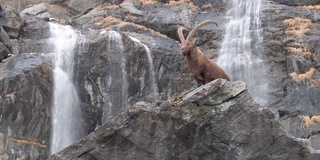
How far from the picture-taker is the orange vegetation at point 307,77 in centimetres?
2181

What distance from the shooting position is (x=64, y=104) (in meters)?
21.1

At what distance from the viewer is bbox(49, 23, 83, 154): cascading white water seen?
66.8ft

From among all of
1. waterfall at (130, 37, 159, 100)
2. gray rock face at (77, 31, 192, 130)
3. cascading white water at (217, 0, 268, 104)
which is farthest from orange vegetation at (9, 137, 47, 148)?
cascading white water at (217, 0, 268, 104)

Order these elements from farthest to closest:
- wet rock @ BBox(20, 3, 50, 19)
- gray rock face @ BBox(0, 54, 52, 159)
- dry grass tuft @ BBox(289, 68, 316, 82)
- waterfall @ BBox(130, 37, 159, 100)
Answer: wet rock @ BBox(20, 3, 50, 19) → waterfall @ BBox(130, 37, 159, 100) → dry grass tuft @ BBox(289, 68, 316, 82) → gray rock face @ BBox(0, 54, 52, 159)

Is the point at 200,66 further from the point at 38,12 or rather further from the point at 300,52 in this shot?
the point at 38,12

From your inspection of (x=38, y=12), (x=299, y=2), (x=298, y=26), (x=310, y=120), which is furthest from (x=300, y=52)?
(x=38, y=12)

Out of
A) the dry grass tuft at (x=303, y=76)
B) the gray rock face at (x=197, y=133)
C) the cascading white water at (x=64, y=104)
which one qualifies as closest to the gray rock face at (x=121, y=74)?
the cascading white water at (x=64, y=104)

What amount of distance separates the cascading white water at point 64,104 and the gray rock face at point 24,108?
1.11 feet

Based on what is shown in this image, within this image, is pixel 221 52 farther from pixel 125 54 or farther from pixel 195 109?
pixel 195 109

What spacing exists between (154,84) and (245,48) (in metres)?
5.28

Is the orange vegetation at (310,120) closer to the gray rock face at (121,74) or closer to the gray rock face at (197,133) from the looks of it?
the gray rock face at (121,74)

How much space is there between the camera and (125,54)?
74.6 ft

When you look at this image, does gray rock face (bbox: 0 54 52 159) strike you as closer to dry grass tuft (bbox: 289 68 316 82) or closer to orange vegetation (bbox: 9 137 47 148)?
orange vegetation (bbox: 9 137 47 148)

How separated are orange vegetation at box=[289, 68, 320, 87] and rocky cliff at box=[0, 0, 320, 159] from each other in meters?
0.04
